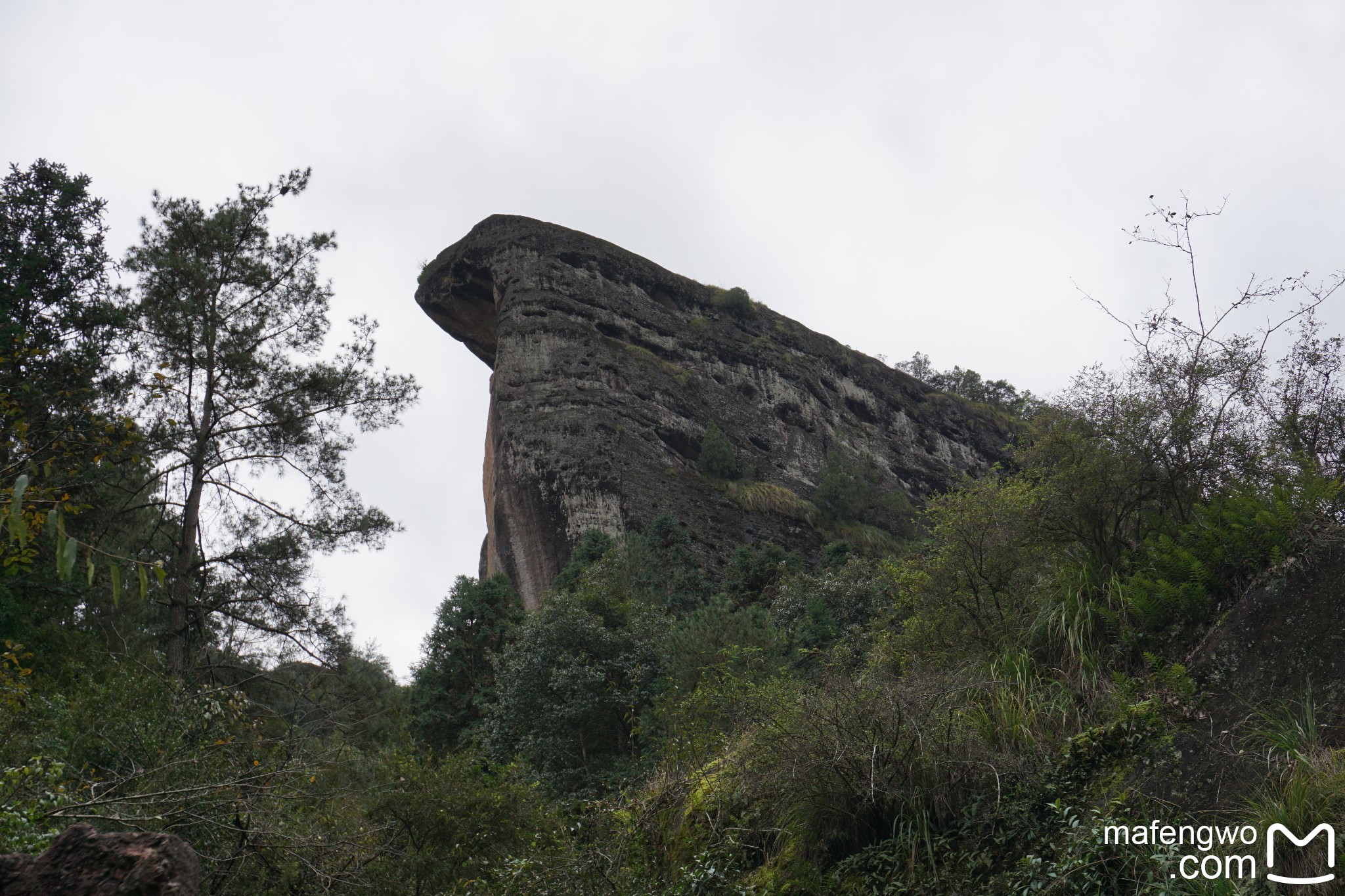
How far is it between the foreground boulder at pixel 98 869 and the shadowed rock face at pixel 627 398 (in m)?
28.6

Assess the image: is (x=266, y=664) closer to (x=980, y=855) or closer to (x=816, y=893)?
(x=816, y=893)

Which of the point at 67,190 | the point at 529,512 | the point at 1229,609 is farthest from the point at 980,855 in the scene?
the point at 529,512

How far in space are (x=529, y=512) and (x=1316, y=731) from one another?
2926 cm

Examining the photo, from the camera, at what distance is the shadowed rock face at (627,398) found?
3356 centimetres

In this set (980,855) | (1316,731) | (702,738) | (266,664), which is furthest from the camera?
(266,664)

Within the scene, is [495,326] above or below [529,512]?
above

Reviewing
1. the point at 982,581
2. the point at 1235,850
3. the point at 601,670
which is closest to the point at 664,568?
the point at 601,670

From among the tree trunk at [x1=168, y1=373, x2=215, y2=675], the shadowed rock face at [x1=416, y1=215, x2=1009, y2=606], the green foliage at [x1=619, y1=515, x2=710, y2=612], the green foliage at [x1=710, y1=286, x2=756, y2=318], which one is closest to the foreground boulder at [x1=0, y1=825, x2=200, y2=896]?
the tree trunk at [x1=168, y1=373, x2=215, y2=675]

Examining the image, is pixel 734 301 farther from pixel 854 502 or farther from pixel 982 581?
pixel 982 581

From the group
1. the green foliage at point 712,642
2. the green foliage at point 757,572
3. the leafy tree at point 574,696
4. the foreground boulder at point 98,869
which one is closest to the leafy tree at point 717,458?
the green foliage at point 757,572

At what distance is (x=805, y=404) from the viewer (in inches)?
1748

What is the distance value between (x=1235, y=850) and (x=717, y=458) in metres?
32.7

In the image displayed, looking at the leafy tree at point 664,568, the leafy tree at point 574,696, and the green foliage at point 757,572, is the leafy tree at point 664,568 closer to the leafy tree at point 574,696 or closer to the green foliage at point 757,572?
the green foliage at point 757,572

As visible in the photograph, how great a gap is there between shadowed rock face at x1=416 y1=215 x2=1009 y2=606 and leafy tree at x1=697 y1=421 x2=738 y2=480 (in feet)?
A: 2.17
